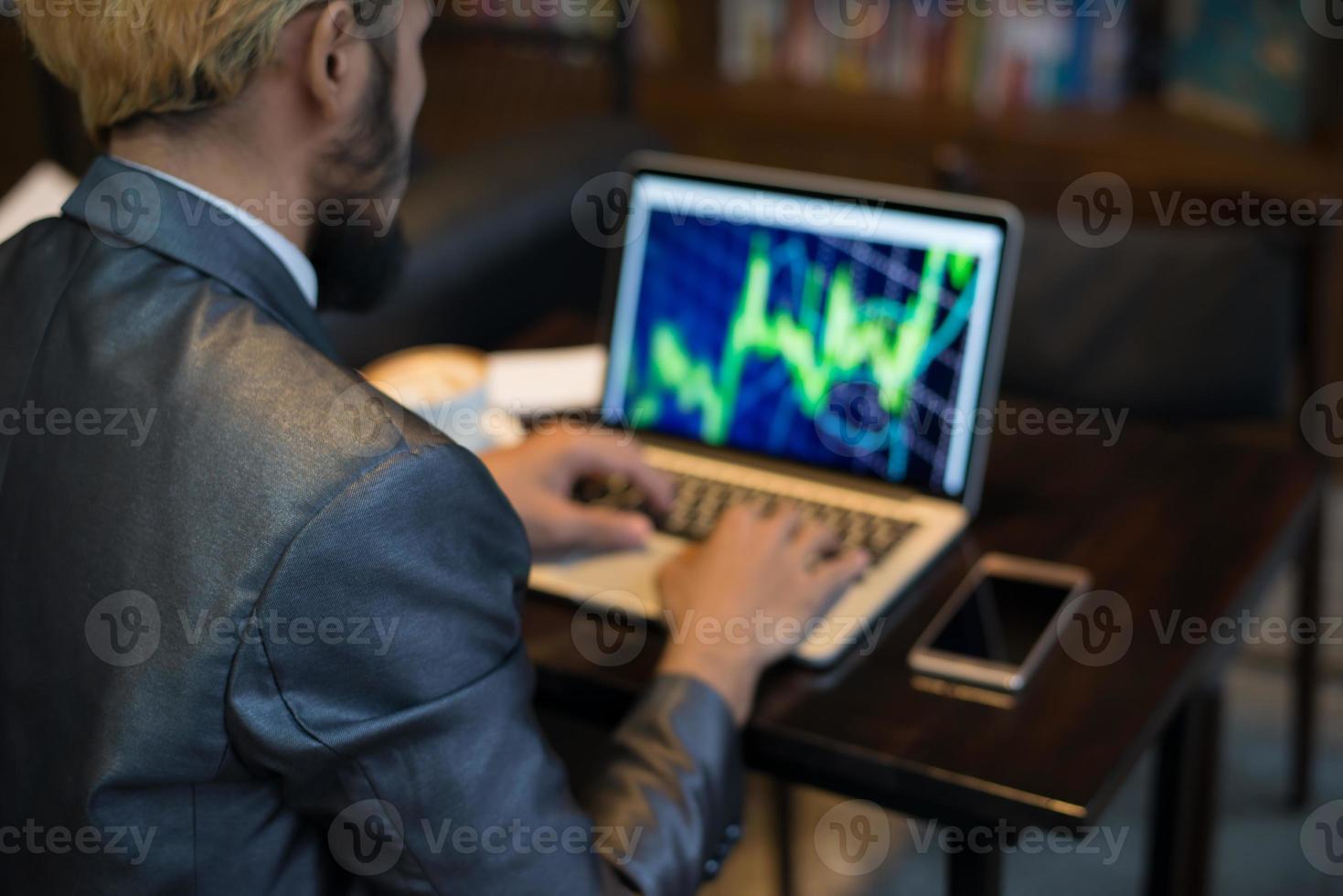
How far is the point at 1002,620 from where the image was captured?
1123 mm

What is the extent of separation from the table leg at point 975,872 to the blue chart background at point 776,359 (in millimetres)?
348

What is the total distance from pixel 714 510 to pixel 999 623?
0.27 metres

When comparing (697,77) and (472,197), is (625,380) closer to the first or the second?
(472,197)

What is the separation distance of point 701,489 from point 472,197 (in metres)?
0.98

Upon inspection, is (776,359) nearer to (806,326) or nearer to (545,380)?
(806,326)

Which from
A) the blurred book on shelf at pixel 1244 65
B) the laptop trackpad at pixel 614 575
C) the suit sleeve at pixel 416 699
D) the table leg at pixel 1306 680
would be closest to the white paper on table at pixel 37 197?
the laptop trackpad at pixel 614 575

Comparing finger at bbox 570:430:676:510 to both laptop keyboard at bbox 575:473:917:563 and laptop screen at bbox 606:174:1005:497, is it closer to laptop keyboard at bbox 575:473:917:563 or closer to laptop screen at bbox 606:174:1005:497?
laptop keyboard at bbox 575:473:917:563

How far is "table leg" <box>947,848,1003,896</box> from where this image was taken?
1.01 meters

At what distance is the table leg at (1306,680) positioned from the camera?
73.7 inches

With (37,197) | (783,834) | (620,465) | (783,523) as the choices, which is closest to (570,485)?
(620,465)

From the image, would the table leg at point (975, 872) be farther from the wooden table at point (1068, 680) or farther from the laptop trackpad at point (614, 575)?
the laptop trackpad at point (614, 575)

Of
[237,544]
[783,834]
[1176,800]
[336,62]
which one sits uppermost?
[336,62]

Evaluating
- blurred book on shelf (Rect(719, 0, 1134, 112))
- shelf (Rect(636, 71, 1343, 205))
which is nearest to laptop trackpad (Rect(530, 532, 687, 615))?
shelf (Rect(636, 71, 1343, 205))

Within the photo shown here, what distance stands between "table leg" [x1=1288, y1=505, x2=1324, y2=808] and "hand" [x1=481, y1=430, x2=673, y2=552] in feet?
3.30
